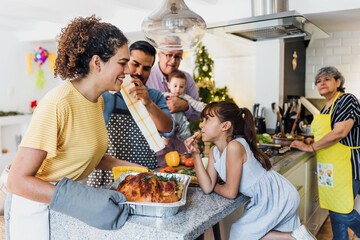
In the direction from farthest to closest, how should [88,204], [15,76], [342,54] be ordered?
1. [15,76]
2. [342,54]
3. [88,204]

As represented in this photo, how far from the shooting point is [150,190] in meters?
1.30

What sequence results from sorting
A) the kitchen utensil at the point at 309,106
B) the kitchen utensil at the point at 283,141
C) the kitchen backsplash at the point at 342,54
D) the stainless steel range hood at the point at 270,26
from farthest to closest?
the kitchen utensil at the point at 309,106 → the kitchen backsplash at the point at 342,54 → the kitchen utensil at the point at 283,141 → the stainless steel range hood at the point at 270,26

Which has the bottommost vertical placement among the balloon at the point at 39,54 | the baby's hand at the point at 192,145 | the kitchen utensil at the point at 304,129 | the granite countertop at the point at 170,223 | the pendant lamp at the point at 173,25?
the kitchen utensil at the point at 304,129

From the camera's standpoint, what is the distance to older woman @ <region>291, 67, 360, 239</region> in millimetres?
2758

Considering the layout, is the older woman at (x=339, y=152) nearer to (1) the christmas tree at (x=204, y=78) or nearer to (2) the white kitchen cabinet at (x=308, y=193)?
(2) the white kitchen cabinet at (x=308, y=193)

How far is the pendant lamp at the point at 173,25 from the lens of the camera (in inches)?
72.5

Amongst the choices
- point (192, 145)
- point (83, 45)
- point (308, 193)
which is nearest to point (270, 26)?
point (192, 145)

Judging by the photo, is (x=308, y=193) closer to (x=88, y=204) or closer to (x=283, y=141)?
(x=283, y=141)

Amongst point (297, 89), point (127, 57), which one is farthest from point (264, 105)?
point (127, 57)

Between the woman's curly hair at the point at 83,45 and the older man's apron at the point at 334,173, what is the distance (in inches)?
82.3

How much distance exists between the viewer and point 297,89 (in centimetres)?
466

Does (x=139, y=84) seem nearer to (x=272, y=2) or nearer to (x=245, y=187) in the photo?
(x=245, y=187)

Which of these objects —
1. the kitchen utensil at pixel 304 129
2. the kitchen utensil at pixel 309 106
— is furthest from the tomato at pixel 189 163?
the kitchen utensil at pixel 309 106

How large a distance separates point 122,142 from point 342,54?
3.72 m
